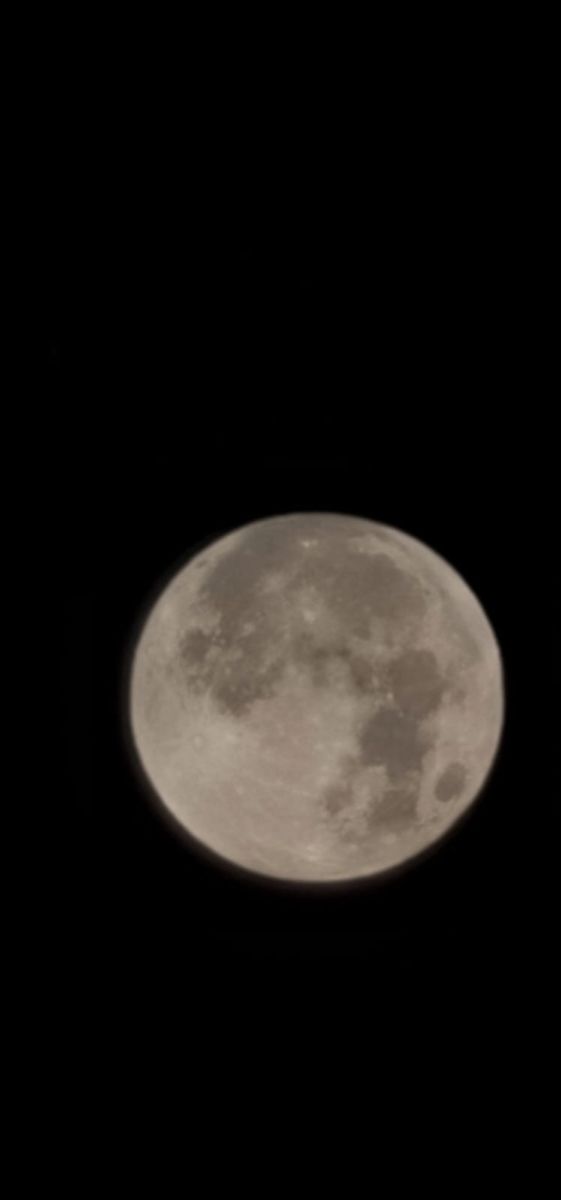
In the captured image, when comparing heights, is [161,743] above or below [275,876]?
above

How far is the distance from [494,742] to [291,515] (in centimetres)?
150

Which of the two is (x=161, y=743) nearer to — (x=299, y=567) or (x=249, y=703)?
(x=249, y=703)

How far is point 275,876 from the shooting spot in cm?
546

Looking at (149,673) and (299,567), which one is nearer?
(299,567)

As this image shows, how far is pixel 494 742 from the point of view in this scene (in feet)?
18.0

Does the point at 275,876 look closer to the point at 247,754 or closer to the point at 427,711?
the point at 247,754

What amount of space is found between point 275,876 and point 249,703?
0.99 meters

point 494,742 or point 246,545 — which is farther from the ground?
point 246,545

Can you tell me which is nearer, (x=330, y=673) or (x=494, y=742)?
(x=330, y=673)

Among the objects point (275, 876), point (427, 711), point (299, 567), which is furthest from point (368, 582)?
point (275, 876)

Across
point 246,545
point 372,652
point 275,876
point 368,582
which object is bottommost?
point 275,876

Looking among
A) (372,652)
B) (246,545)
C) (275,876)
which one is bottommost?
(275,876)

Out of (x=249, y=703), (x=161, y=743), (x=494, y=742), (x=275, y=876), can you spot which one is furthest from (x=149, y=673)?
(x=494, y=742)

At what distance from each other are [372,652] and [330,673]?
221 mm
